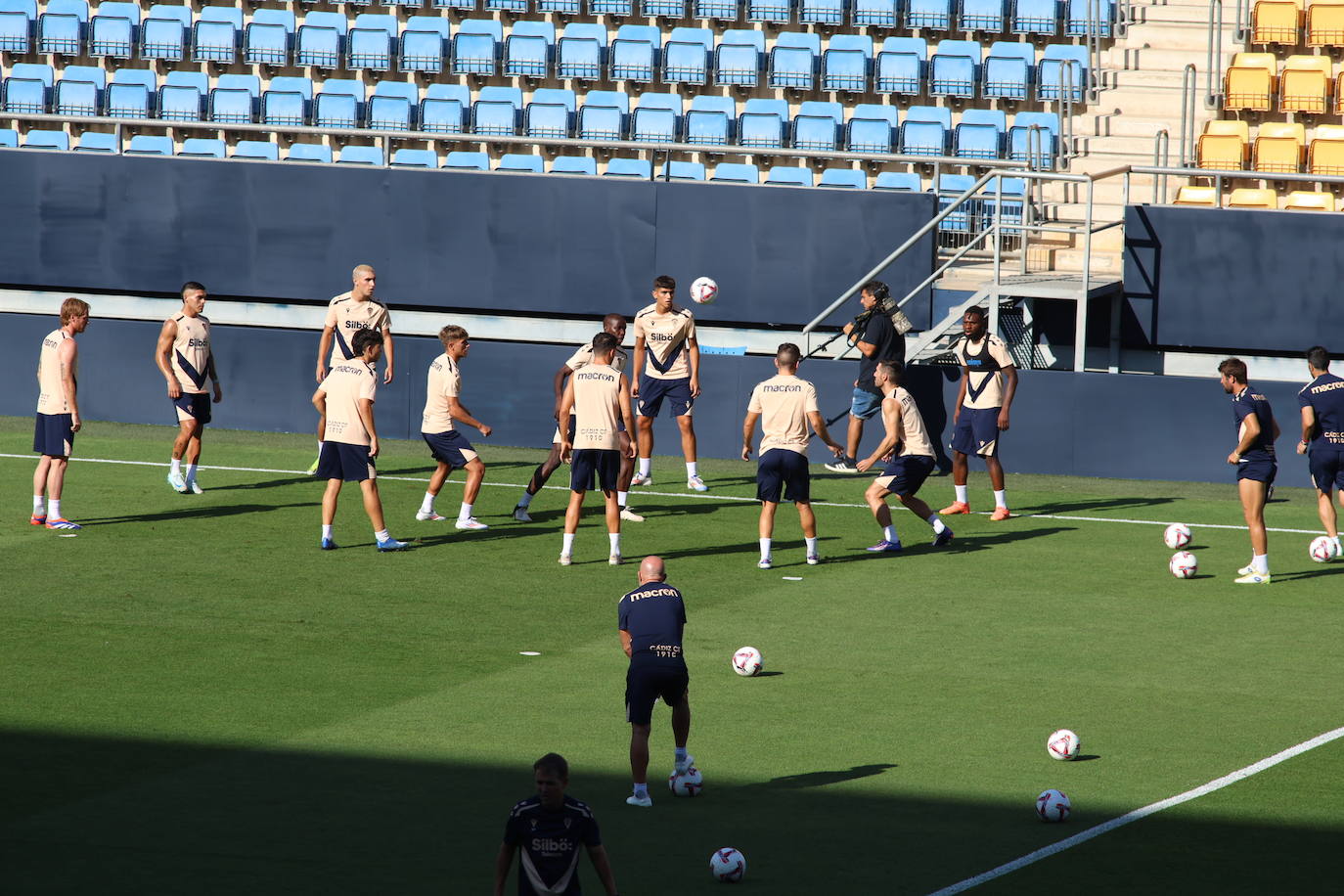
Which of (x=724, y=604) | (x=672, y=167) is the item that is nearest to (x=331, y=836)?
(x=724, y=604)

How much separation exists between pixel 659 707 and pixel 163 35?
69.9ft

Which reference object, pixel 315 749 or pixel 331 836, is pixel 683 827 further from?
pixel 315 749

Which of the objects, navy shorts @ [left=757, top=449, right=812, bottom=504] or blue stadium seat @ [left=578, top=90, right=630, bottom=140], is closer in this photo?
navy shorts @ [left=757, top=449, right=812, bottom=504]

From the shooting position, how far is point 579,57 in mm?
28547

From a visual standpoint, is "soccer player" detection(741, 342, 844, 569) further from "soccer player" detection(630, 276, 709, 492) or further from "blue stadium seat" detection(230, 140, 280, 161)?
"blue stadium seat" detection(230, 140, 280, 161)

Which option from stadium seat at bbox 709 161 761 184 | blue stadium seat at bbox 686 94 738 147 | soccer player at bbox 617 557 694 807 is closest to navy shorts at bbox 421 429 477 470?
soccer player at bbox 617 557 694 807

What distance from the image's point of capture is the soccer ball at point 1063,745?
415 inches

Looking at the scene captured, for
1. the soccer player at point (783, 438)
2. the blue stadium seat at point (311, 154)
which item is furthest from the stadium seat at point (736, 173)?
the soccer player at point (783, 438)

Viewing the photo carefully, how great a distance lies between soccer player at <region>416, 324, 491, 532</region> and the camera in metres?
16.9

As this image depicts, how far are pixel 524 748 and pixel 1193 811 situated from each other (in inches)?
150

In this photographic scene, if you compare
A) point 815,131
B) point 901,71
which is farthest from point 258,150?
point 901,71

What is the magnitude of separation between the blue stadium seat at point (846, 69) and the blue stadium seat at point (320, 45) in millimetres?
7911

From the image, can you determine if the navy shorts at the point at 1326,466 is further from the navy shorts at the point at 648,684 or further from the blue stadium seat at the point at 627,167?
the blue stadium seat at the point at 627,167

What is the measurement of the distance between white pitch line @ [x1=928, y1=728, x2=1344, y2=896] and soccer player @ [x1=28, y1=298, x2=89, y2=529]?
1068cm
